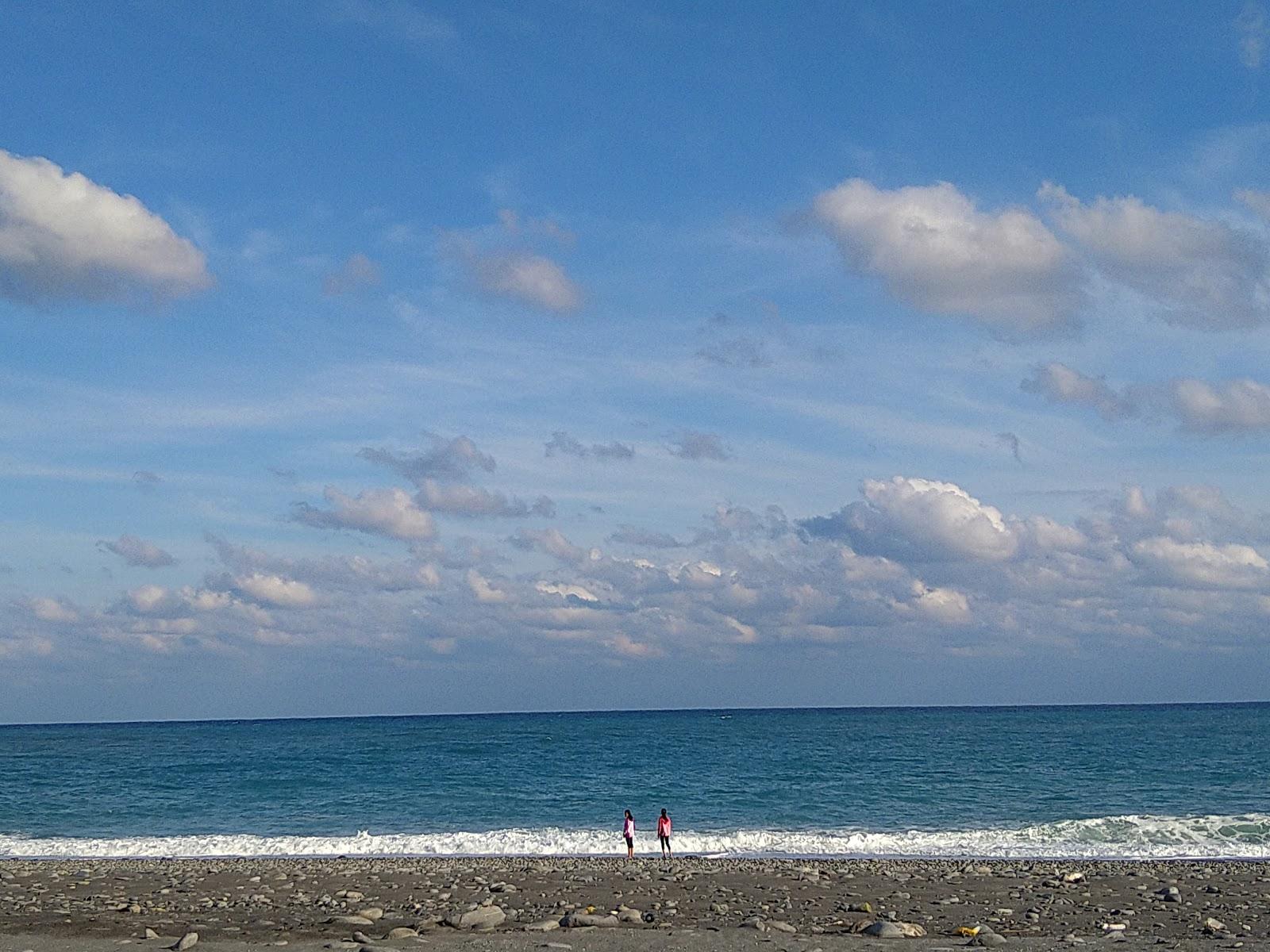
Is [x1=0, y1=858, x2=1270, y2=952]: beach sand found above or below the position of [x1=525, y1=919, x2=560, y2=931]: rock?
below

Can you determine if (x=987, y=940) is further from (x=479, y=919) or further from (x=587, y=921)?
(x=479, y=919)

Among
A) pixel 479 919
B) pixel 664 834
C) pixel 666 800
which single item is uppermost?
pixel 479 919

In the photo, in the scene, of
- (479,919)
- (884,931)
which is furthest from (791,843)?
(479,919)

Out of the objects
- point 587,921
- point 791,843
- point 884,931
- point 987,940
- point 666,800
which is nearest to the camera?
point 987,940

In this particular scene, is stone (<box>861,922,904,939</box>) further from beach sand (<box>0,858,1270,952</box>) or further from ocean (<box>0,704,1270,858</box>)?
ocean (<box>0,704,1270,858</box>)

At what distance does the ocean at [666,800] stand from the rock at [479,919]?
15761mm

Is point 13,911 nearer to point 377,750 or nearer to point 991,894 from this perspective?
point 991,894


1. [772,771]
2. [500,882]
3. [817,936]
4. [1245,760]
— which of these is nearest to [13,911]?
[500,882]

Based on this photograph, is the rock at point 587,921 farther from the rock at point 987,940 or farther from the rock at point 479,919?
the rock at point 987,940

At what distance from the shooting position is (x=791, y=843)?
36.2 meters

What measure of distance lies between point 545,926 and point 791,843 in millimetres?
18189

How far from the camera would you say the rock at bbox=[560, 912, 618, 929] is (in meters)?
19.8

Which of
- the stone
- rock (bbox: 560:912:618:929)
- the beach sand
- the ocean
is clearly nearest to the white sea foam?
the ocean

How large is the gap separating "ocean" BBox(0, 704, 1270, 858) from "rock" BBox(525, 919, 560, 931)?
15435 mm
